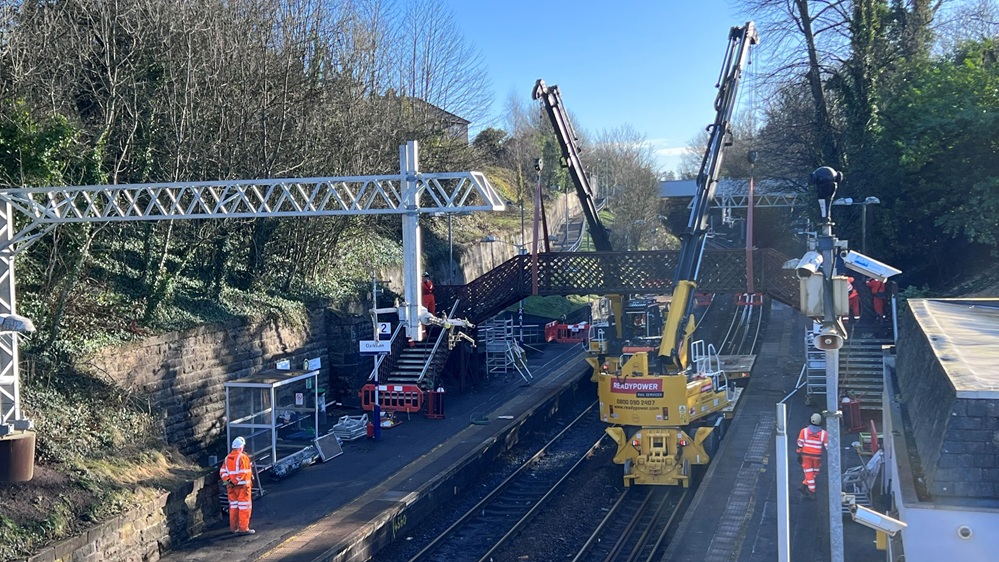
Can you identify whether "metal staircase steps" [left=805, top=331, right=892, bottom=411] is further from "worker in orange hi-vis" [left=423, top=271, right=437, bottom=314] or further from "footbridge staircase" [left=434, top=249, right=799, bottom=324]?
"worker in orange hi-vis" [left=423, top=271, right=437, bottom=314]

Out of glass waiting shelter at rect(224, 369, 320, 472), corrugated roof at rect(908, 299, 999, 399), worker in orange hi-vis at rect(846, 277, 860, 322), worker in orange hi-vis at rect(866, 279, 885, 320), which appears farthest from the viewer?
worker in orange hi-vis at rect(866, 279, 885, 320)

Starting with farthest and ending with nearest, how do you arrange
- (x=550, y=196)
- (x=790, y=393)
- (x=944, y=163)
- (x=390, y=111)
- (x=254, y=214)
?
(x=550, y=196) → (x=390, y=111) → (x=944, y=163) → (x=790, y=393) → (x=254, y=214)

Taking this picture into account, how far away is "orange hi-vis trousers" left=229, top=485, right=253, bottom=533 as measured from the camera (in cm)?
1247

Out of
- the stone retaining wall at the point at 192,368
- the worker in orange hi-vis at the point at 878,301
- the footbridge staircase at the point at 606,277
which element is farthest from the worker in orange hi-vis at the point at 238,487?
the worker in orange hi-vis at the point at 878,301

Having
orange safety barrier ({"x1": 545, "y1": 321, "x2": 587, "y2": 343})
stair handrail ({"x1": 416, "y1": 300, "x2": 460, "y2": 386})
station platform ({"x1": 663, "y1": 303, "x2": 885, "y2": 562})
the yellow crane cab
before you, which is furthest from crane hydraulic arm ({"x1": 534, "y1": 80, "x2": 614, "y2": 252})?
the yellow crane cab

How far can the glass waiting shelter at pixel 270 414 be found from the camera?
15492 mm

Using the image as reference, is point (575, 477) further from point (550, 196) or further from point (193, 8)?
point (550, 196)

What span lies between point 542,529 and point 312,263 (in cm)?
1194

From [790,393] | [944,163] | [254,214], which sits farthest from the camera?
[944,163]

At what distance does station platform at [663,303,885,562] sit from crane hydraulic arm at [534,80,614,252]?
7437mm

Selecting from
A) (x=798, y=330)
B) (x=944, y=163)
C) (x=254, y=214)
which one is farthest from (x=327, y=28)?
(x=798, y=330)

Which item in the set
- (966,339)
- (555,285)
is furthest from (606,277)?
(966,339)

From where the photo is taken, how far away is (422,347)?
23609mm

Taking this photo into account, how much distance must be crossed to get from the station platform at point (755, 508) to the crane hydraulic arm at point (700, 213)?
7.61ft
